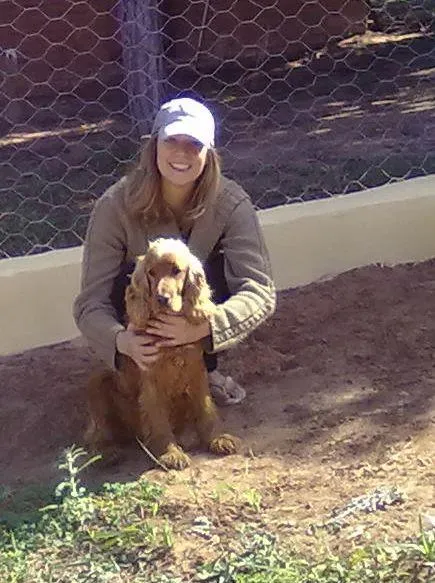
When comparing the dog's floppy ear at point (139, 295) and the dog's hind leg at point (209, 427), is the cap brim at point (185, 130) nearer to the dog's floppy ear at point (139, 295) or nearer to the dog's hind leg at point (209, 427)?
the dog's floppy ear at point (139, 295)

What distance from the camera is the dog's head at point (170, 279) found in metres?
3.03

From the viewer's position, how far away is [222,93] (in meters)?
7.79

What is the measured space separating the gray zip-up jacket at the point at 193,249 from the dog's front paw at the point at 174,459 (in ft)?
0.91

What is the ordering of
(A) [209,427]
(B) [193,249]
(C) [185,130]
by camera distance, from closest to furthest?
(C) [185,130]
(A) [209,427]
(B) [193,249]

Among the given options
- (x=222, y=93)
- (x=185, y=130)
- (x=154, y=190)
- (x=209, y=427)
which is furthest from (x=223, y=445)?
(x=222, y=93)

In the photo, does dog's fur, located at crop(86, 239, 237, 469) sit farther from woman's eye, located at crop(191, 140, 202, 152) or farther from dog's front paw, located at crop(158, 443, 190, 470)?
woman's eye, located at crop(191, 140, 202, 152)

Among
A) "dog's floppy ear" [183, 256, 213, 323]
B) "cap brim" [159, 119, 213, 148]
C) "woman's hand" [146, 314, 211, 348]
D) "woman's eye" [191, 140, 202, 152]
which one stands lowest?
"woman's hand" [146, 314, 211, 348]

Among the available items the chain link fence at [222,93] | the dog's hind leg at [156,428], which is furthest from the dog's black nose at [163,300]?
the chain link fence at [222,93]

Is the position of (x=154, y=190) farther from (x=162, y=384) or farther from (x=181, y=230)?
(x=162, y=384)

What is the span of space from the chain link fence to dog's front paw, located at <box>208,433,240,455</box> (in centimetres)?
188

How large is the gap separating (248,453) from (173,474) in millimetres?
246

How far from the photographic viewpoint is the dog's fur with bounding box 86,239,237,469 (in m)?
3.05

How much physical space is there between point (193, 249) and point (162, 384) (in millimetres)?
410

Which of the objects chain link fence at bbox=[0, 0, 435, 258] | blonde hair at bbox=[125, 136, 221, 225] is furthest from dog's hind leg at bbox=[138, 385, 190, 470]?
chain link fence at bbox=[0, 0, 435, 258]
